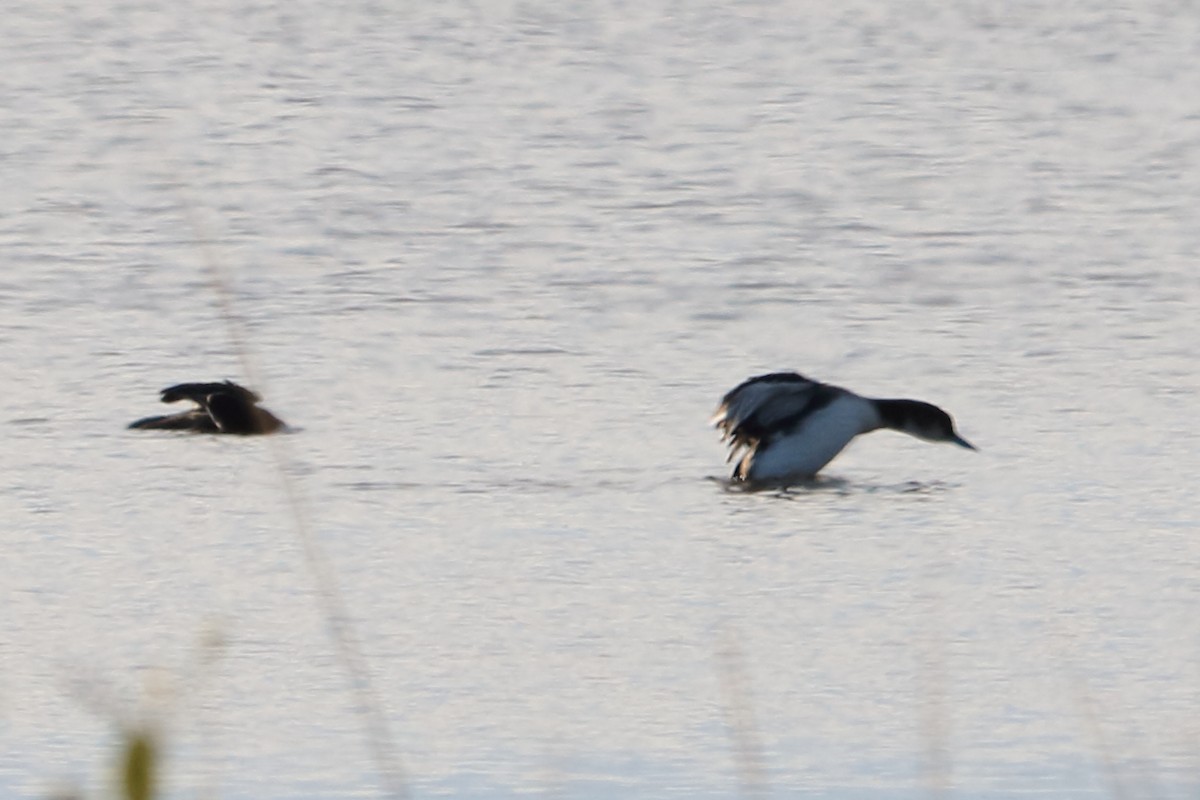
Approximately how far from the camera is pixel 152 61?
607 inches

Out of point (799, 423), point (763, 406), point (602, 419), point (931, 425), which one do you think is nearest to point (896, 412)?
point (931, 425)

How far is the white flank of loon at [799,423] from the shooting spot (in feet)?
24.1

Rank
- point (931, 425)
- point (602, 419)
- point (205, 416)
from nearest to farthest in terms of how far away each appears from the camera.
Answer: point (931, 425)
point (602, 419)
point (205, 416)

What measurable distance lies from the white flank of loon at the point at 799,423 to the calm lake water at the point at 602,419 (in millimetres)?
131

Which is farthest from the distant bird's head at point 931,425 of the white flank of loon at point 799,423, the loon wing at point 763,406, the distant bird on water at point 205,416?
the distant bird on water at point 205,416

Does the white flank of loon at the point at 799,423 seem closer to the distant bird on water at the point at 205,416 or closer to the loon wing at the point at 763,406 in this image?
the loon wing at the point at 763,406

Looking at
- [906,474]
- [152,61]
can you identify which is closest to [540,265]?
[906,474]

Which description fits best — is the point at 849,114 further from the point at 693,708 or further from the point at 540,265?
the point at 693,708

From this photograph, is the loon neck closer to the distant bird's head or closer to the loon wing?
the distant bird's head

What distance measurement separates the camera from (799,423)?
296 inches

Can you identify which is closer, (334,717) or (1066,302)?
(334,717)

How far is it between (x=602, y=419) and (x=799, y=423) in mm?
547

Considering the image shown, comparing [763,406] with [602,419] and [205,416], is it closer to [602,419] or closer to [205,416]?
[602,419]

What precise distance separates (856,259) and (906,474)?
8.25 ft
